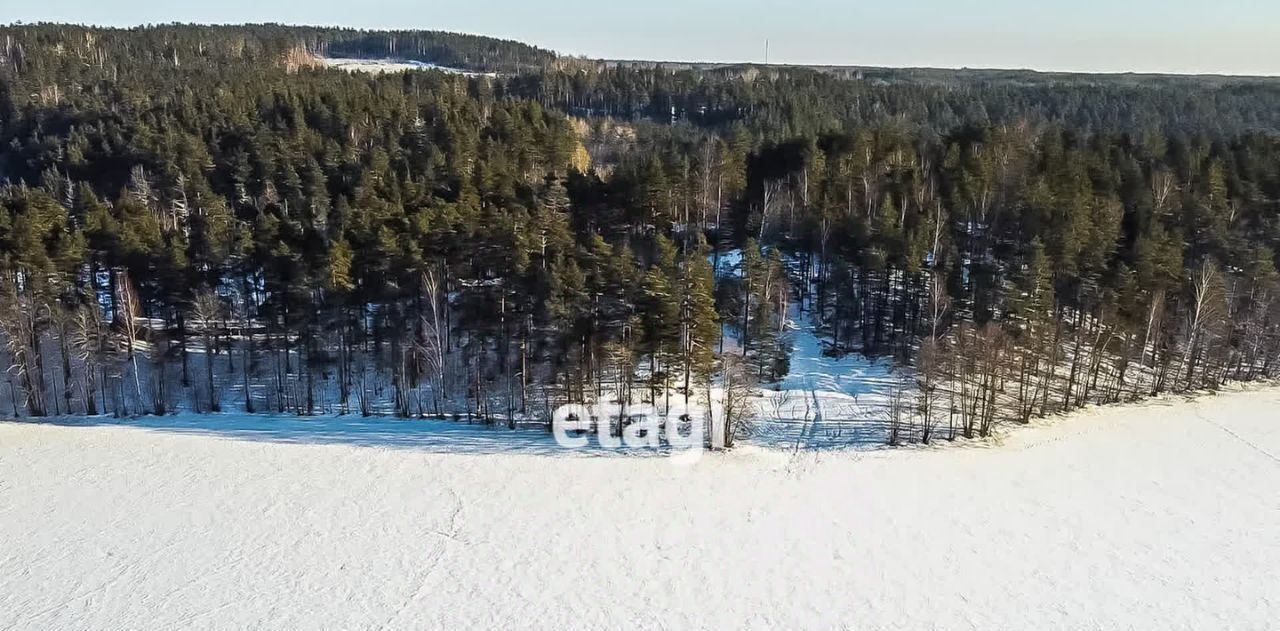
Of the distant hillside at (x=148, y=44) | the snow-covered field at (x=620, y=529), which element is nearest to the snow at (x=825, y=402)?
the snow-covered field at (x=620, y=529)

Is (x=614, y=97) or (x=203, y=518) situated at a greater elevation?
(x=614, y=97)

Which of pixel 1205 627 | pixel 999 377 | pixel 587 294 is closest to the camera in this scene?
pixel 1205 627

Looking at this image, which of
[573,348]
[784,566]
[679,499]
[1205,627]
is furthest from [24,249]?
[1205,627]

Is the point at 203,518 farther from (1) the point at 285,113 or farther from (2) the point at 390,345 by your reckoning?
(1) the point at 285,113

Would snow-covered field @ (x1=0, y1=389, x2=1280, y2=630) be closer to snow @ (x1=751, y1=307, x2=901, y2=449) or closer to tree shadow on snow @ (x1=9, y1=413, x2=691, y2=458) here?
tree shadow on snow @ (x1=9, y1=413, x2=691, y2=458)

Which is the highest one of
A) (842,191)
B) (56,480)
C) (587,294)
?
(842,191)
